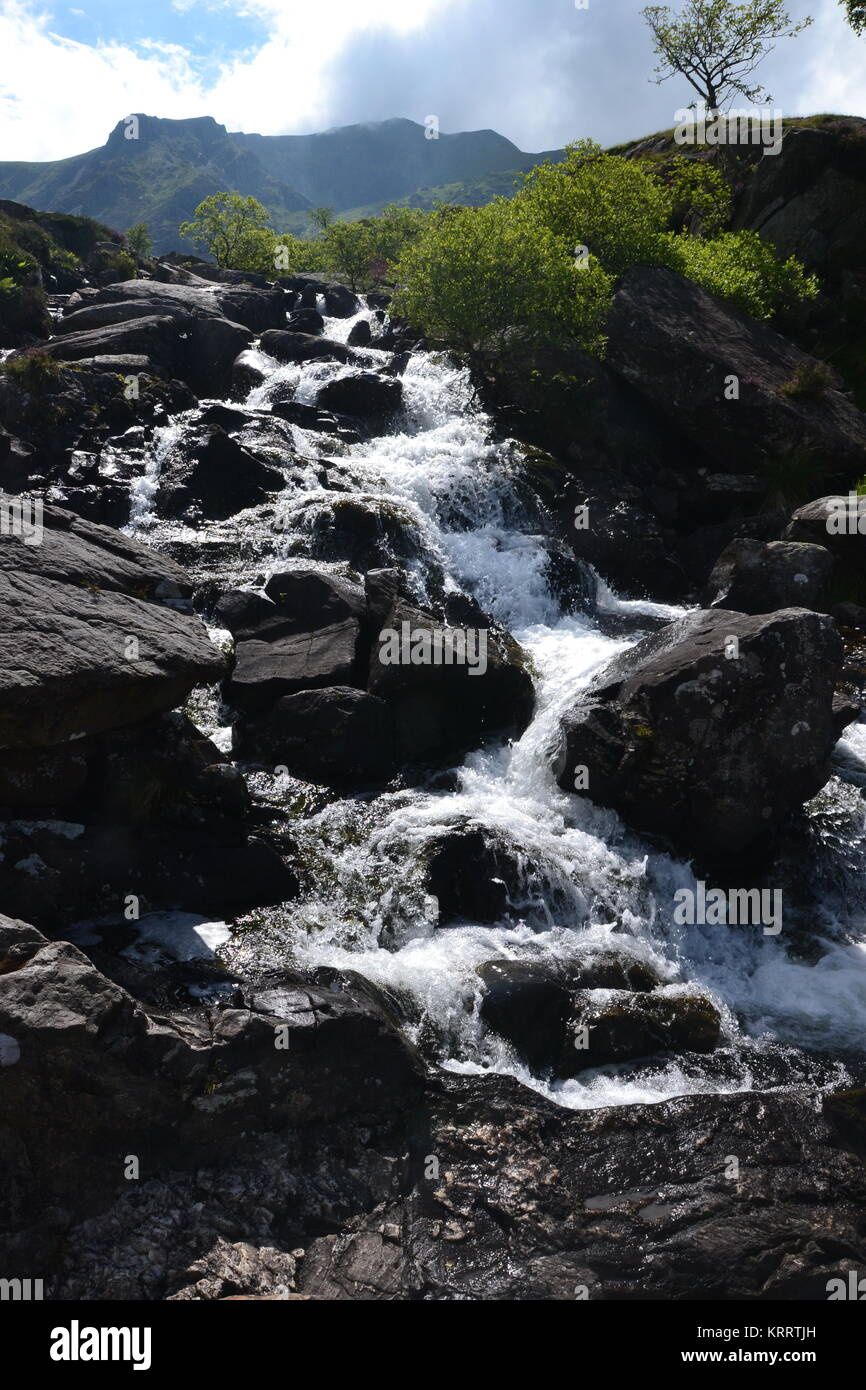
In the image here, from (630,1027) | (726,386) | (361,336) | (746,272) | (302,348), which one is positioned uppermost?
(361,336)

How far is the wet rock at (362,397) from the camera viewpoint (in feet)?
91.5

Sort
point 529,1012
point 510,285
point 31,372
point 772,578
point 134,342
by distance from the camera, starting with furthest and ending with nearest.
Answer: point 134,342 < point 510,285 < point 31,372 < point 772,578 < point 529,1012

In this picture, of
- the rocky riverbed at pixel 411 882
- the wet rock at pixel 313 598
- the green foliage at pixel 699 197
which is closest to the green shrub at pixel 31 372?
the rocky riverbed at pixel 411 882

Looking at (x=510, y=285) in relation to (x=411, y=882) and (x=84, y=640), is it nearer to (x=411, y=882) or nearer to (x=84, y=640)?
(x=84, y=640)

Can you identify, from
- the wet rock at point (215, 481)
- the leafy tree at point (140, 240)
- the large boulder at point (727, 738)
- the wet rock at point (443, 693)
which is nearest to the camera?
the large boulder at point (727, 738)

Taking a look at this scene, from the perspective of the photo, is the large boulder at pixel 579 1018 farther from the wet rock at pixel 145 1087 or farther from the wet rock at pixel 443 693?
the wet rock at pixel 443 693

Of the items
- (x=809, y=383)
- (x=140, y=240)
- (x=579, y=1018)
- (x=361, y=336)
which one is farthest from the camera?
(x=140, y=240)

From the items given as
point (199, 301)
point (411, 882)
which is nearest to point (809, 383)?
point (411, 882)

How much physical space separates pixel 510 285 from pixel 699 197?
1545 cm

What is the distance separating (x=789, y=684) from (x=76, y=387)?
21.3 metres

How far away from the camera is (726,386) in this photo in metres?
25.8

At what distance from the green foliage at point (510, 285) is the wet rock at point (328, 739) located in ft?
59.0

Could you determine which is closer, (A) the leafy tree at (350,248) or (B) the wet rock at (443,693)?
(B) the wet rock at (443,693)
